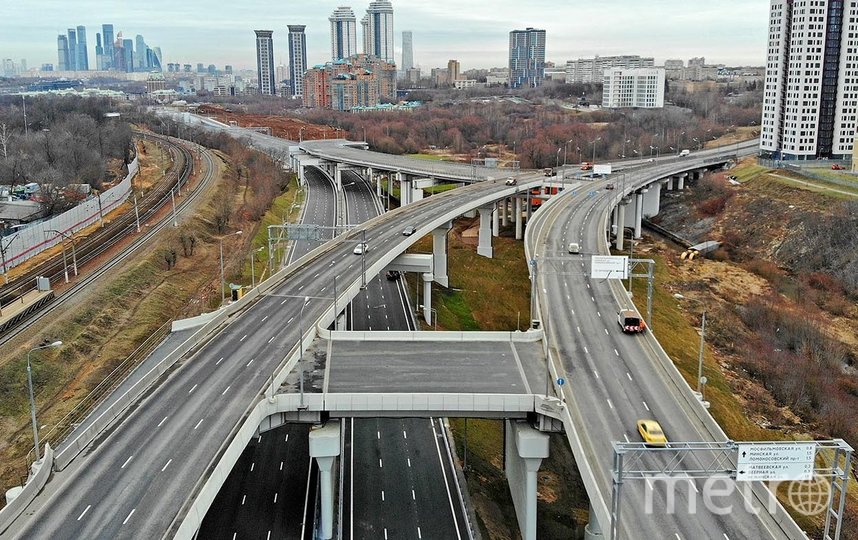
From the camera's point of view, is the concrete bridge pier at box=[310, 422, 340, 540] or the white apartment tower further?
the white apartment tower

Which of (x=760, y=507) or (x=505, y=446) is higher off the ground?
(x=760, y=507)

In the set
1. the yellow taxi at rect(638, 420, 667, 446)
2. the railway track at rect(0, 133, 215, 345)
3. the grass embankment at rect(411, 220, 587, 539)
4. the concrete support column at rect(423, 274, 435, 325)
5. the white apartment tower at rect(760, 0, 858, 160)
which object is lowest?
the grass embankment at rect(411, 220, 587, 539)

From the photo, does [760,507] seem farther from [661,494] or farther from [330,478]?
[330,478]

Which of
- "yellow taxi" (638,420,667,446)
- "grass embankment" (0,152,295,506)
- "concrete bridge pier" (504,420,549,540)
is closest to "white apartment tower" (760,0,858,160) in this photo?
"grass embankment" (0,152,295,506)

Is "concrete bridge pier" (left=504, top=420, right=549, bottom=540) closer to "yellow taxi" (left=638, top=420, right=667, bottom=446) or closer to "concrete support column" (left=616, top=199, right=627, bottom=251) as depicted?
"yellow taxi" (left=638, top=420, right=667, bottom=446)

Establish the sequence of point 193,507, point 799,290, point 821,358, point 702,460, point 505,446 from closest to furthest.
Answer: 1. point 193,507
2. point 702,460
3. point 505,446
4. point 821,358
5. point 799,290

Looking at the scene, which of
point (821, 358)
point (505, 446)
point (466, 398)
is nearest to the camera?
point (466, 398)

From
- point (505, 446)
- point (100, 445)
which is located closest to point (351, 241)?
point (505, 446)
